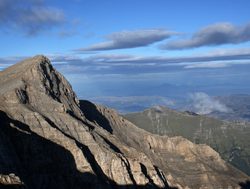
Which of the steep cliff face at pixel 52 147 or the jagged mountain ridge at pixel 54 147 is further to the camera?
the jagged mountain ridge at pixel 54 147

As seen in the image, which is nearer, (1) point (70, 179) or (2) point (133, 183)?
(1) point (70, 179)

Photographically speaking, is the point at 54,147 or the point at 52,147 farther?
the point at 54,147

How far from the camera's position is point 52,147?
13825 cm

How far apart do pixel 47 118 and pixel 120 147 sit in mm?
32042

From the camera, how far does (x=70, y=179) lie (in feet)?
445

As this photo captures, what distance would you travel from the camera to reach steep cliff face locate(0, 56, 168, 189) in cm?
12825

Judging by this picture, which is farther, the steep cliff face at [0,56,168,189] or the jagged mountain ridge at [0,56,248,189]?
the jagged mountain ridge at [0,56,248,189]

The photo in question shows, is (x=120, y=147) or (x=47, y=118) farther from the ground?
(x=47, y=118)

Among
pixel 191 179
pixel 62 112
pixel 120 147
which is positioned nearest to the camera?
pixel 62 112

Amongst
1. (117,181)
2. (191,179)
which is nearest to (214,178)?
(191,179)

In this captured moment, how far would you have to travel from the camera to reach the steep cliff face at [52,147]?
421 ft

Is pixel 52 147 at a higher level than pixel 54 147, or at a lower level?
higher

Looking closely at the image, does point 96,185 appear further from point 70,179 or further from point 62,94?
point 62,94

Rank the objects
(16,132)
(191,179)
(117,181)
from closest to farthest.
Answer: (16,132) < (117,181) < (191,179)
